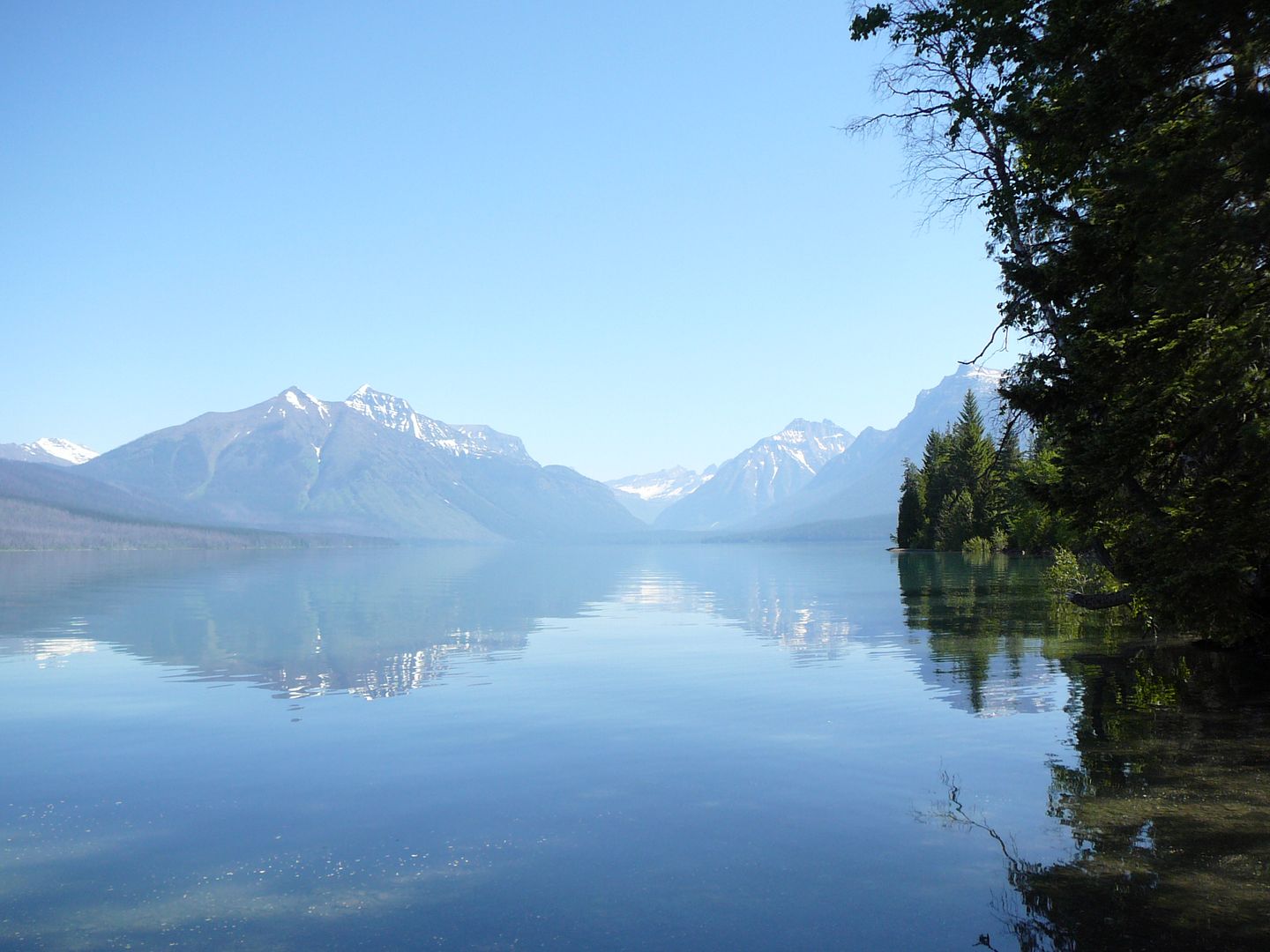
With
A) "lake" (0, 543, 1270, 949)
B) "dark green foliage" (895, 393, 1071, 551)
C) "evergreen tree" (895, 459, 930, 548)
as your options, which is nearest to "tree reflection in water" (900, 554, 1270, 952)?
"lake" (0, 543, 1270, 949)

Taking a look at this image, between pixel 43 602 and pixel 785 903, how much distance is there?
69632 millimetres

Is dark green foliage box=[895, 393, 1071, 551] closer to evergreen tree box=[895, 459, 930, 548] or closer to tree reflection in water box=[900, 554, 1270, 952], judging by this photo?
evergreen tree box=[895, 459, 930, 548]

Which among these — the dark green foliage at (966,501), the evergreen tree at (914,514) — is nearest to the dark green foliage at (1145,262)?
the dark green foliage at (966,501)

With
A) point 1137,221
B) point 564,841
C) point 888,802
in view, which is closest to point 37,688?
point 564,841

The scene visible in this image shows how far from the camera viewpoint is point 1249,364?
47.1 ft

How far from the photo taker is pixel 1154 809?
1358cm

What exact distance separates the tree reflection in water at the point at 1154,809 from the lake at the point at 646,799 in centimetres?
6

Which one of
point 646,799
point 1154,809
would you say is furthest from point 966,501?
point 646,799

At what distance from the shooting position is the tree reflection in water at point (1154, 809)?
32.4 ft

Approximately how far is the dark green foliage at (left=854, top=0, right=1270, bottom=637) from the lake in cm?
395

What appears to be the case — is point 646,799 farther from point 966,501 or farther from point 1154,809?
point 966,501

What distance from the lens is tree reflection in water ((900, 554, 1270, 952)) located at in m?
9.89

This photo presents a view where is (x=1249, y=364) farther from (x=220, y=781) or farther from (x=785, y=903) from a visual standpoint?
(x=220, y=781)

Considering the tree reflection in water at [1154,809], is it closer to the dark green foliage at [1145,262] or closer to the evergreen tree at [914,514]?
the dark green foliage at [1145,262]
